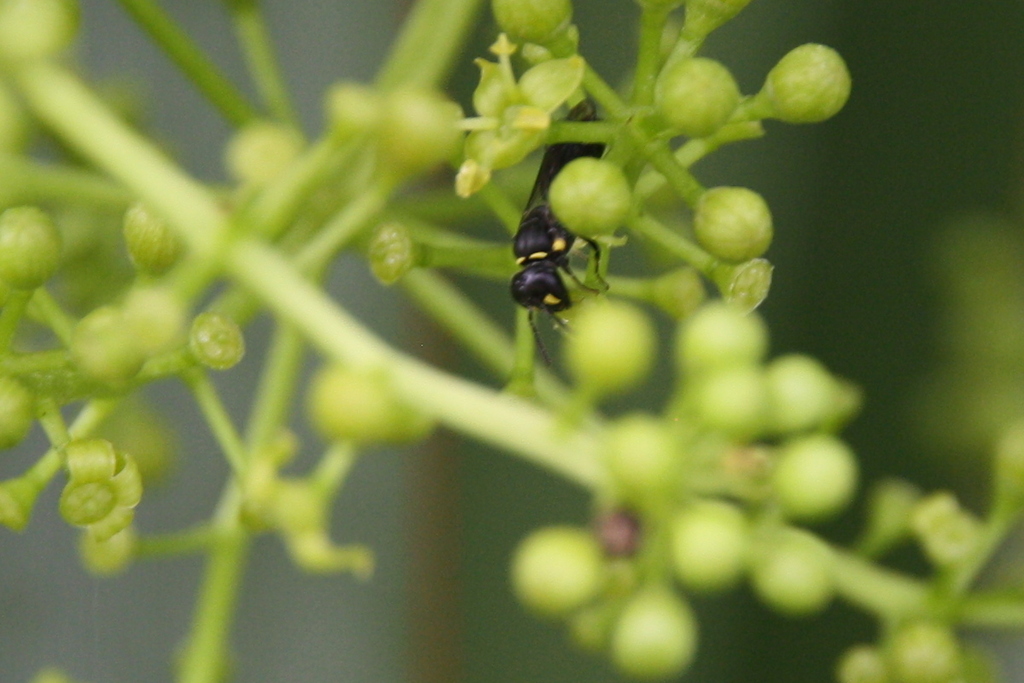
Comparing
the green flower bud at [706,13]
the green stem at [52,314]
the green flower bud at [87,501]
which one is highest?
the green flower bud at [706,13]

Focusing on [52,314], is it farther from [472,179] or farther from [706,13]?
[706,13]

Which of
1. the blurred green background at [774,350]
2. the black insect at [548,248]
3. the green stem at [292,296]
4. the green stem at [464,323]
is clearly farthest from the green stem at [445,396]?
the blurred green background at [774,350]

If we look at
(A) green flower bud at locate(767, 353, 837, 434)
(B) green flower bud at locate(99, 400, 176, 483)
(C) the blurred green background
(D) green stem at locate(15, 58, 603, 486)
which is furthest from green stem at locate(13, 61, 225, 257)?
(C) the blurred green background

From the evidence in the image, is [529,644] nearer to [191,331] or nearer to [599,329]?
[191,331]

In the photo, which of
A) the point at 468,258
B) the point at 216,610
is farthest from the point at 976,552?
the point at 216,610

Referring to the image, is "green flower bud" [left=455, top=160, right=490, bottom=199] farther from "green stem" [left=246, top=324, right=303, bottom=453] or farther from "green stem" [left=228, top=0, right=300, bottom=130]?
"green stem" [left=228, top=0, right=300, bottom=130]

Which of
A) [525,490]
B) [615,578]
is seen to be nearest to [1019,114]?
[525,490]

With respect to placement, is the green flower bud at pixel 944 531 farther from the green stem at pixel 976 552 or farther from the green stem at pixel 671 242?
the green stem at pixel 671 242
